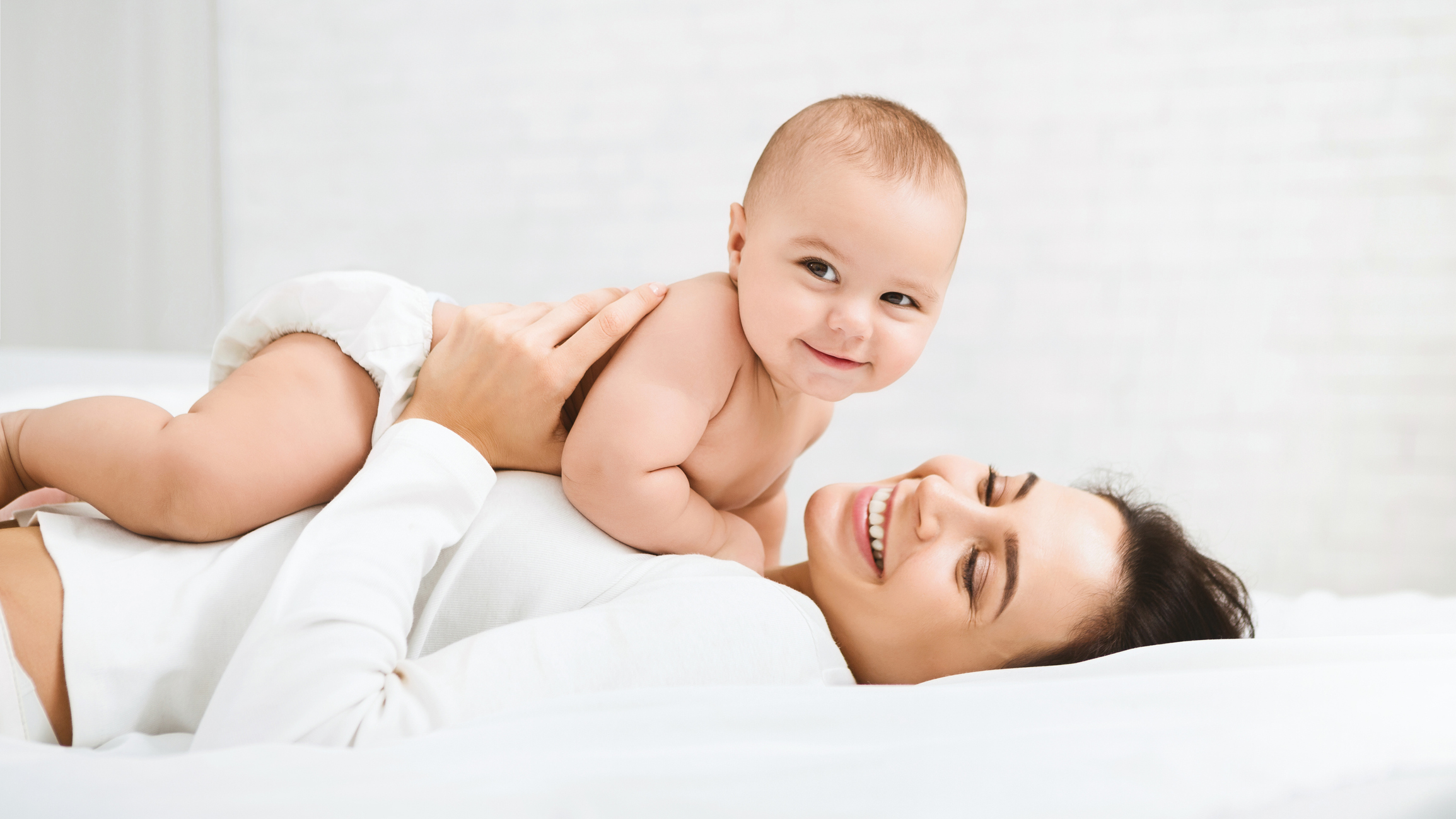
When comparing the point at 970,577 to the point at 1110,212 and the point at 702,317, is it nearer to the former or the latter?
the point at 702,317

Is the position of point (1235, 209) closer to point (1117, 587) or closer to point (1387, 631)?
point (1387, 631)

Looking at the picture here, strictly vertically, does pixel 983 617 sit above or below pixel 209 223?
below

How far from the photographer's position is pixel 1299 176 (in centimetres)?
214

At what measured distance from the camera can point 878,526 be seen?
112cm

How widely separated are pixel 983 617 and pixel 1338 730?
0.40 m

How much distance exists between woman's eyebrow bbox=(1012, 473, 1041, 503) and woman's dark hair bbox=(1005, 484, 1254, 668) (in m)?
0.13

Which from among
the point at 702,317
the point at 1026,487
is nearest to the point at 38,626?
the point at 702,317

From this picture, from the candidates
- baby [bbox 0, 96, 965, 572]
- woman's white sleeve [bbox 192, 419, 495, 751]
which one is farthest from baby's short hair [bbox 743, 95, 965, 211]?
woman's white sleeve [bbox 192, 419, 495, 751]

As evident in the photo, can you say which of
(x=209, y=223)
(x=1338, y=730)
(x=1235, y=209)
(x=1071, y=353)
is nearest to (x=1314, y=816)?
(x=1338, y=730)

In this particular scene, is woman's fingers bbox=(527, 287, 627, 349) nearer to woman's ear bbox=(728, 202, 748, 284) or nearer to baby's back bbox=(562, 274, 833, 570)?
baby's back bbox=(562, 274, 833, 570)

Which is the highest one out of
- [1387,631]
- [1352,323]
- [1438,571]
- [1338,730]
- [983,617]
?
[1352,323]

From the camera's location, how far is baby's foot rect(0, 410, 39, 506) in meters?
0.96

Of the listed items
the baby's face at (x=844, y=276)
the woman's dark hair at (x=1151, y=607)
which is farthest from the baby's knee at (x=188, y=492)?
the woman's dark hair at (x=1151, y=607)

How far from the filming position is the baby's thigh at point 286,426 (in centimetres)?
92
